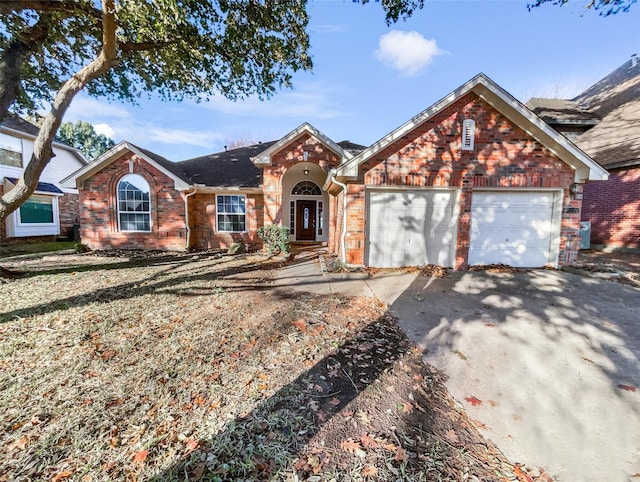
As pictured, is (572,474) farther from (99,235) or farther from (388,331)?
(99,235)

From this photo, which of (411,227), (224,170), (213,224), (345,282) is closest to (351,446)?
(345,282)

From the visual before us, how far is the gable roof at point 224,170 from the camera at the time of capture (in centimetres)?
1304

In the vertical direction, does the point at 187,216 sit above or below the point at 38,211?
below

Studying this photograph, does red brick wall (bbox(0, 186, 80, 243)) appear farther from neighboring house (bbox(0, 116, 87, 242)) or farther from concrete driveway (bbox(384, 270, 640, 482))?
concrete driveway (bbox(384, 270, 640, 482))

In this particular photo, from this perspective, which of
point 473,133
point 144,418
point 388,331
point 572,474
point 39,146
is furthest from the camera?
point 473,133

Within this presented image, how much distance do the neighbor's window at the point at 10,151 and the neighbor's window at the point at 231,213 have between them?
11.8 m

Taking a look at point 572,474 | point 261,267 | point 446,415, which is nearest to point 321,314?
point 446,415

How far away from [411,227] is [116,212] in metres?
12.4

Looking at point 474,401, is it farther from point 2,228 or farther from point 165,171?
point 2,228

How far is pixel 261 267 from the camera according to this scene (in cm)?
944

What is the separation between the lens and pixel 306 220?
15680mm

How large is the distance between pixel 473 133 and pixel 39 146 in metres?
11.2

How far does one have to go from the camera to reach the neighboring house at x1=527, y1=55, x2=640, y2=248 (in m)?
10.9

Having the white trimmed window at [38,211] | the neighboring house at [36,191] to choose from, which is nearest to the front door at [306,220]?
the neighboring house at [36,191]
